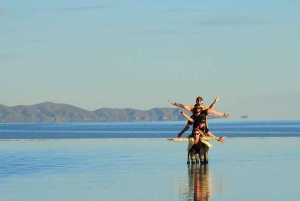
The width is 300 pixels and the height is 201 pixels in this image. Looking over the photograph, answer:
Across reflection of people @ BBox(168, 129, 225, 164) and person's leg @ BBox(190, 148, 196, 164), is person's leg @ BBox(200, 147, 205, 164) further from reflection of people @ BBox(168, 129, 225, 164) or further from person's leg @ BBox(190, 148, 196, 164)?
person's leg @ BBox(190, 148, 196, 164)

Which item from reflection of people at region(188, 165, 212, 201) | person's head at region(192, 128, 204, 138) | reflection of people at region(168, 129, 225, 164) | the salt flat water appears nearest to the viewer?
reflection of people at region(188, 165, 212, 201)

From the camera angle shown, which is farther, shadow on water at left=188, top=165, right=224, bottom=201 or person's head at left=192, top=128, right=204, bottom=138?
person's head at left=192, top=128, right=204, bottom=138

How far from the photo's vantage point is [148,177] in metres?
26.6

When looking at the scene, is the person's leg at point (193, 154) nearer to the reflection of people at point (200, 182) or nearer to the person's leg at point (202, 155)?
the person's leg at point (202, 155)

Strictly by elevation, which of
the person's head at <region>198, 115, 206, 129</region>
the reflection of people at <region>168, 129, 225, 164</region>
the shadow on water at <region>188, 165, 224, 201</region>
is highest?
the person's head at <region>198, 115, 206, 129</region>

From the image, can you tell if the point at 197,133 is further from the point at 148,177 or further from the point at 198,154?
the point at 148,177

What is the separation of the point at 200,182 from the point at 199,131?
540 cm

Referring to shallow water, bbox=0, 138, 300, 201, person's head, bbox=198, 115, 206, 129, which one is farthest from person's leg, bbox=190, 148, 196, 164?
person's head, bbox=198, 115, 206, 129

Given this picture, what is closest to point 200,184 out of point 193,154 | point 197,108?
point 197,108

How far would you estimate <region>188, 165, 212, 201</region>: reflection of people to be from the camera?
21109 millimetres

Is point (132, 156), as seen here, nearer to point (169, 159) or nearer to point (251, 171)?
point (169, 159)

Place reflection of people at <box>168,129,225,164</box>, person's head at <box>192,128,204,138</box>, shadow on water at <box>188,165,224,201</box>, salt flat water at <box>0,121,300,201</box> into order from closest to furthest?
1. shadow on water at <box>188,165,224,201</box>
2. salt flat water at <box>0,121,300,201</box>
3. person's head at <box>192,128,204,138</box>
4. reflection of people at <box>168,129,225,164</box>

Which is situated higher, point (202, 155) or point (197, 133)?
point (197, 133)

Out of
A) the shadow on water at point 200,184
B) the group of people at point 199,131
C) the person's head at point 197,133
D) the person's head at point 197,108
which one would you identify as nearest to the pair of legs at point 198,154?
the group of people at point 199,131
